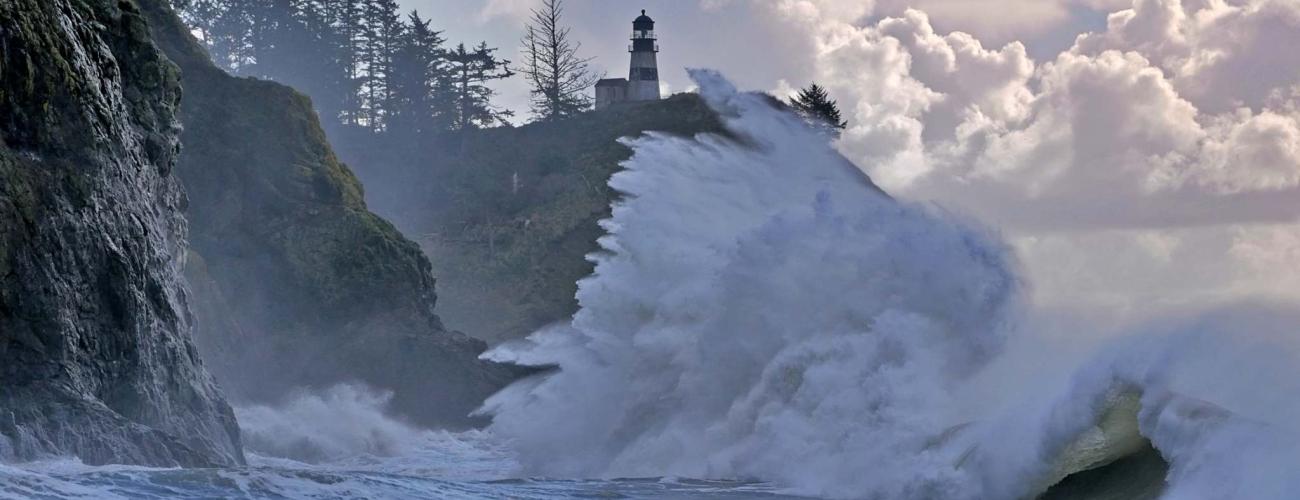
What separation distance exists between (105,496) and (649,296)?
14.4 metres

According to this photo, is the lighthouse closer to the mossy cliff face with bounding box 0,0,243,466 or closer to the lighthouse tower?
the lighthouse tower

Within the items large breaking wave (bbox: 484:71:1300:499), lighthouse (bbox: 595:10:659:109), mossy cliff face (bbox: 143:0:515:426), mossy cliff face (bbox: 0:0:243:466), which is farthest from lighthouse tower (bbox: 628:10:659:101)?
mossy cliff face (bbox: 0:0:243:466)

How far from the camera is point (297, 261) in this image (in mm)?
45531

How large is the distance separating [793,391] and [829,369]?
3.32 feet

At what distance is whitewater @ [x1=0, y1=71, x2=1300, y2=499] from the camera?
1894 centimetres

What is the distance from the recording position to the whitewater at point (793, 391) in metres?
18.9

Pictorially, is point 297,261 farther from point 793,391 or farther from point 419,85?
point 419,85

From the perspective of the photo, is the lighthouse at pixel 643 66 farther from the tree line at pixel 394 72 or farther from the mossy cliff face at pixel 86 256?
the mossy cliff face at pixel 86 256

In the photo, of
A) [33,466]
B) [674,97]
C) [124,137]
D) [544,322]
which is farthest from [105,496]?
[674,97]

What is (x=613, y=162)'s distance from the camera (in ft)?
253

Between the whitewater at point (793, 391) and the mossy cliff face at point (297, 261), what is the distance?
4.16 m

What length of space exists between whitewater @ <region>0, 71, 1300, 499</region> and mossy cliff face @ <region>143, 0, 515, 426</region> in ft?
13.6

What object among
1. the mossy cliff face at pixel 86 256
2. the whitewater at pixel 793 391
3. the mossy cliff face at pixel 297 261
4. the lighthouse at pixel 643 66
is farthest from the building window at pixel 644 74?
the mossy cliff face at pixel 86 256

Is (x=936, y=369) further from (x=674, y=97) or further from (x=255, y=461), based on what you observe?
(x=674, y=97)
